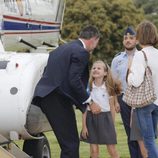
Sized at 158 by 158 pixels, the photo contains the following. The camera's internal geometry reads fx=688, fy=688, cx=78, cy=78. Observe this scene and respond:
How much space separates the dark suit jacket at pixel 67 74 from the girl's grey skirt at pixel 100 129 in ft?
3.24

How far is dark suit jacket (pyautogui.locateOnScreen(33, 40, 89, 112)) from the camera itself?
766 cm

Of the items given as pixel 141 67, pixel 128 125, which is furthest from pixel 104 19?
pixel 141 67

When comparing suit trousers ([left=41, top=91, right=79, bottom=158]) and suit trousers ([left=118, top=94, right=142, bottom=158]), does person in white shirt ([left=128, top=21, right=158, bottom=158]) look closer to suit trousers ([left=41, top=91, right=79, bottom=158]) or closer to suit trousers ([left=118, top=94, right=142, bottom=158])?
suit trousers ([left=41, top=91, right=79, bottom=158])

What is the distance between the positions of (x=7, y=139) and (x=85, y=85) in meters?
Result: 1.16

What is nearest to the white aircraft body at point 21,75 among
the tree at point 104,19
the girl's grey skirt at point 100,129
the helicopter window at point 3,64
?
the helicopter window at point 3,64

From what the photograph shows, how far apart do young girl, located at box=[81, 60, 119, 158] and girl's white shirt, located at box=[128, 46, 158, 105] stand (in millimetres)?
1093

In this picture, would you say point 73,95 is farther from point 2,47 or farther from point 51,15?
point 51,15

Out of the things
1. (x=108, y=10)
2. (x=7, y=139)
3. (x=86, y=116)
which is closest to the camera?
(x=7, y=139)

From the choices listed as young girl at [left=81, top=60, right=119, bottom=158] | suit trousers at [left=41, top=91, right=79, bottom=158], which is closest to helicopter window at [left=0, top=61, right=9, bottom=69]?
suit trousers at [left=41, top=91, right=79, bottom=158]

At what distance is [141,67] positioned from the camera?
773cm

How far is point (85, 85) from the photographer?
812cm

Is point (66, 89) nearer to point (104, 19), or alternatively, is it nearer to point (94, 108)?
point (94, 108)

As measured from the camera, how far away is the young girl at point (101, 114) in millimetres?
8836

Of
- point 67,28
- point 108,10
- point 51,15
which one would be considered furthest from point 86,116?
Answer: point 108,10
